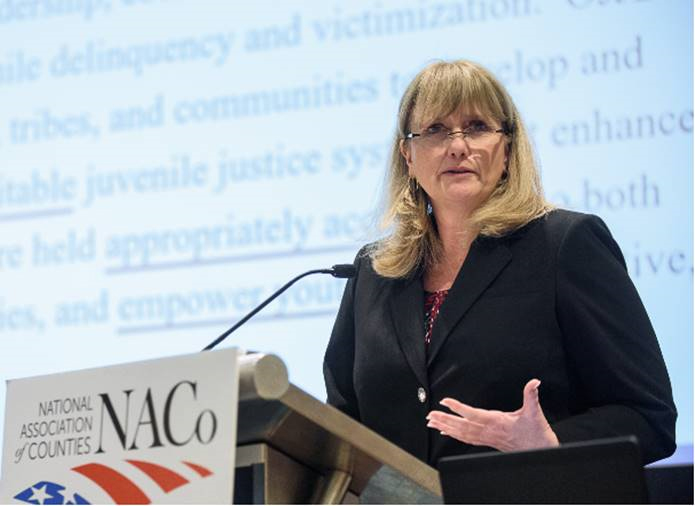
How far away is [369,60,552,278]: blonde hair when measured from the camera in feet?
8.00

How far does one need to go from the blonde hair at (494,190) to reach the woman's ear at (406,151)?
2 centimetres

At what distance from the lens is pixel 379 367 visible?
238 cm

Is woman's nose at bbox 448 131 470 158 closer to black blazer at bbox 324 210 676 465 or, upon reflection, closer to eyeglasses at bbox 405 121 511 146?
eyeglasses at bbox 405 121 511 146

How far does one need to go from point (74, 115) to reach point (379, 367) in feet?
8.64

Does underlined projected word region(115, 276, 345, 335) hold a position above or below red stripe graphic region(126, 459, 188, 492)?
below

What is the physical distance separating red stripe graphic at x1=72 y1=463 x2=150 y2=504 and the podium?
6.3 inches

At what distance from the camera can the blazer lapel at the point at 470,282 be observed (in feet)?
7.64

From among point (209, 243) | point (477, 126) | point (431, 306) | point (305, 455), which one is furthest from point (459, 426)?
point (209, 243)

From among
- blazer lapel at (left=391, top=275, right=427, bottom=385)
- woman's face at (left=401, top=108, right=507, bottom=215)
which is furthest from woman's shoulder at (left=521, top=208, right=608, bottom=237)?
blazer lapel at (left=391, top=275, right=427, bottom=385)

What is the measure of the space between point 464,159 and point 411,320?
35 centimetres

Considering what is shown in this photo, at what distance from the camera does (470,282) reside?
2.37 metres

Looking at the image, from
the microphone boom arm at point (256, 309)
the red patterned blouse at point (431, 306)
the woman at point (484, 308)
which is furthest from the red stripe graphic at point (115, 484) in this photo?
the red patterned blouse at point (431, 306)

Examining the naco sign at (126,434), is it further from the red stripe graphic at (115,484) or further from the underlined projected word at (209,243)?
the underlined projected word at (209,243)

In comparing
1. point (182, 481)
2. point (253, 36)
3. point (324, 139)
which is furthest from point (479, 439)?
point (253, 36)
